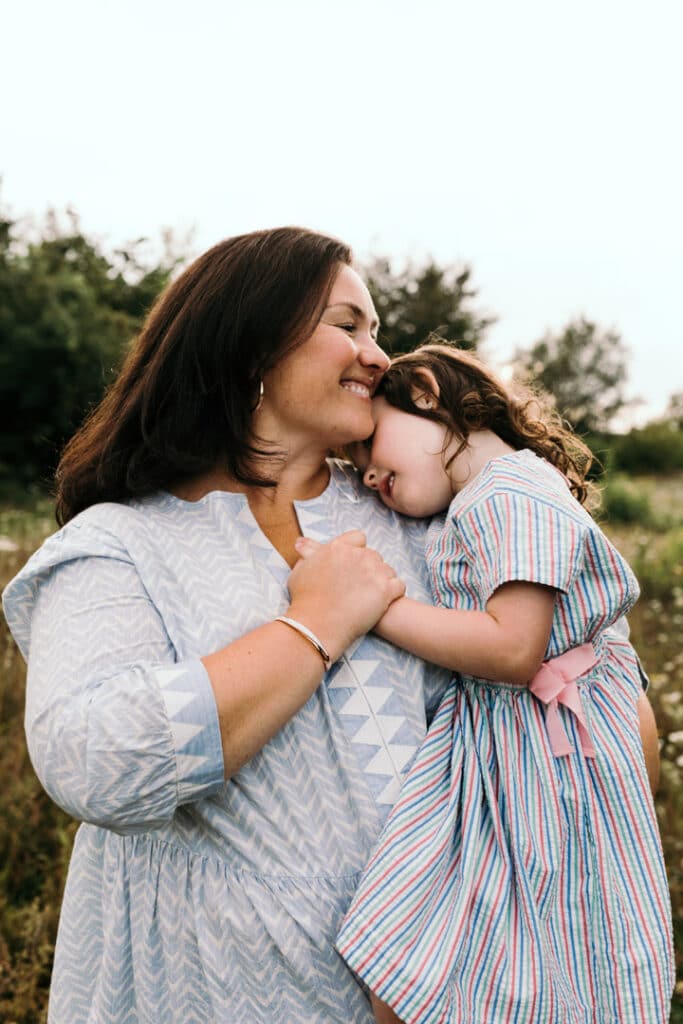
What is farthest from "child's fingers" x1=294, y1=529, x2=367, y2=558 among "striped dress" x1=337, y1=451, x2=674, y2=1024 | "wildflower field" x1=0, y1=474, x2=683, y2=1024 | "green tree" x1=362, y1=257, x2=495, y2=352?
"green tree" x1=362, y1=257, x2=495, y2=352

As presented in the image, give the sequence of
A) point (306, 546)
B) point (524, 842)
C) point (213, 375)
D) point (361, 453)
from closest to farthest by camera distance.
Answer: point (524, 842)
point (306, 546)
point (213, 375)
point (361, 453)

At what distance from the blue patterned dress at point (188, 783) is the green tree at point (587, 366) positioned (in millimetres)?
28684

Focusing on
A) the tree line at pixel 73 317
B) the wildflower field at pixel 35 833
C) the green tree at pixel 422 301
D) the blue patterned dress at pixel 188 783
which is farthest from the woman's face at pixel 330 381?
the green tree at pixel 422 301

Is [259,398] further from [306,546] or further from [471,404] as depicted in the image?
[471,404]

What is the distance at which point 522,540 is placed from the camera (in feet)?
5.57

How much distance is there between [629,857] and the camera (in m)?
1.71

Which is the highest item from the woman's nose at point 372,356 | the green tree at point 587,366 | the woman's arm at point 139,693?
the woman's nose at point 372,356

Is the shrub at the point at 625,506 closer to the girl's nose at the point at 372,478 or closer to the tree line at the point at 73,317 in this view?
the tree line at the point at 73,317

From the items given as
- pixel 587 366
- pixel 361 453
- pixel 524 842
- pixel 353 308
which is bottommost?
pixel 587 366

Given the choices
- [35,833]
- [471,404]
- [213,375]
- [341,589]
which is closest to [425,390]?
[471,404]

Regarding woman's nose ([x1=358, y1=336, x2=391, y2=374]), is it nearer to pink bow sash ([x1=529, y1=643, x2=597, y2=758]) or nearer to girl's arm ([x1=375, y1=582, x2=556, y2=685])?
girl's arm ([x1=375, y1=582, x2=556, y2=685])

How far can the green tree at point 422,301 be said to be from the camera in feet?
62.5

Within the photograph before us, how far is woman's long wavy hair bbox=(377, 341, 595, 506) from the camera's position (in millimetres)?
2100

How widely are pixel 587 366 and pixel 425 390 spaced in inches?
1219
